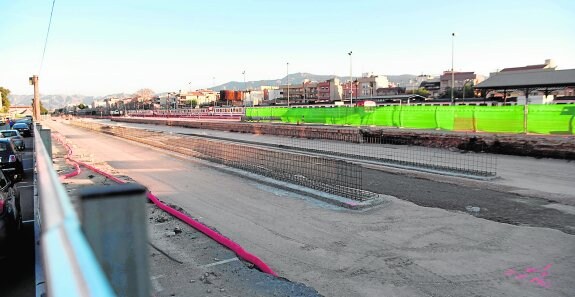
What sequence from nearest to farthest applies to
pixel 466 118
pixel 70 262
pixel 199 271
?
pixel 70 262 < pixel 199 271 < pixel 466 118

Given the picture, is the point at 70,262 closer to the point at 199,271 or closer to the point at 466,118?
the point at 199,271

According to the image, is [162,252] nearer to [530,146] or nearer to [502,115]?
[530,146]

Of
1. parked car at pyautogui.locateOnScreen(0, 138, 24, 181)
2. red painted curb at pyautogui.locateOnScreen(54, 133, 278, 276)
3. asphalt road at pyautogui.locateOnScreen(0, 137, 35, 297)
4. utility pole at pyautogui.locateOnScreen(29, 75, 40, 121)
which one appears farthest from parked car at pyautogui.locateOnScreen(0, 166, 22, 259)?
utility pole at pyautogui.locateOnScreen(29, 75, 40, 121)

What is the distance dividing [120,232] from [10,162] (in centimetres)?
1902

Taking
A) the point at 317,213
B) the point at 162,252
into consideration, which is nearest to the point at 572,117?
the point at 317,213

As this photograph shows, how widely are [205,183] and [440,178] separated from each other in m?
8.93

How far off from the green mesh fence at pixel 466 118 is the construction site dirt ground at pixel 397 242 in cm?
1363

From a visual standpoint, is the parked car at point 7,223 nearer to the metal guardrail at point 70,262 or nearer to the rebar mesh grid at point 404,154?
the metal guardrail at point 70,262

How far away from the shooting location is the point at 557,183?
1552 centimetres

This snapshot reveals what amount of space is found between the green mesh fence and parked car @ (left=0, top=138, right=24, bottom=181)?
26026mm

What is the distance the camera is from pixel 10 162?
17125 millimetres

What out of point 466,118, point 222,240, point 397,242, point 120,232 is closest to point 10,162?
point 222,240

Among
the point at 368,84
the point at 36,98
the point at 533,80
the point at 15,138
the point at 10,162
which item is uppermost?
the point at 368,84

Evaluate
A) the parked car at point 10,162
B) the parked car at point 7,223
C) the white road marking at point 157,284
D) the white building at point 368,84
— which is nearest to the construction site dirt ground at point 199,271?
the white road marking at point 157,284
